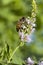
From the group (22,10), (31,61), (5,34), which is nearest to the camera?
(31,61)

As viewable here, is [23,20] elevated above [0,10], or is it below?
below

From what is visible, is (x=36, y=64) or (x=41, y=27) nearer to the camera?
(x=36, y=64)

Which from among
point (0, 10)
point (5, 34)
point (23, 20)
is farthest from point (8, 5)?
point (23, 20)

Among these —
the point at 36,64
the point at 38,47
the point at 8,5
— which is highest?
the point at 8,5

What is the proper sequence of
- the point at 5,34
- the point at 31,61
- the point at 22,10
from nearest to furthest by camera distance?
the point at 31,61
the point at 5,34
the point at 22,10

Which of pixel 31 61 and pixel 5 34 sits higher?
pixel 5 34

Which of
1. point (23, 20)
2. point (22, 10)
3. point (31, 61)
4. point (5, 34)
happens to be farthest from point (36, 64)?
point (22, 10)

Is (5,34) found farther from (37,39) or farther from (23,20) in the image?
(23,20)

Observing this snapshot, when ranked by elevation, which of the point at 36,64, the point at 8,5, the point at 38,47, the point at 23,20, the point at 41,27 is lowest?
the point at 36,64

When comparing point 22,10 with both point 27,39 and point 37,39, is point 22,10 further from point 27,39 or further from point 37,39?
point 27,39
